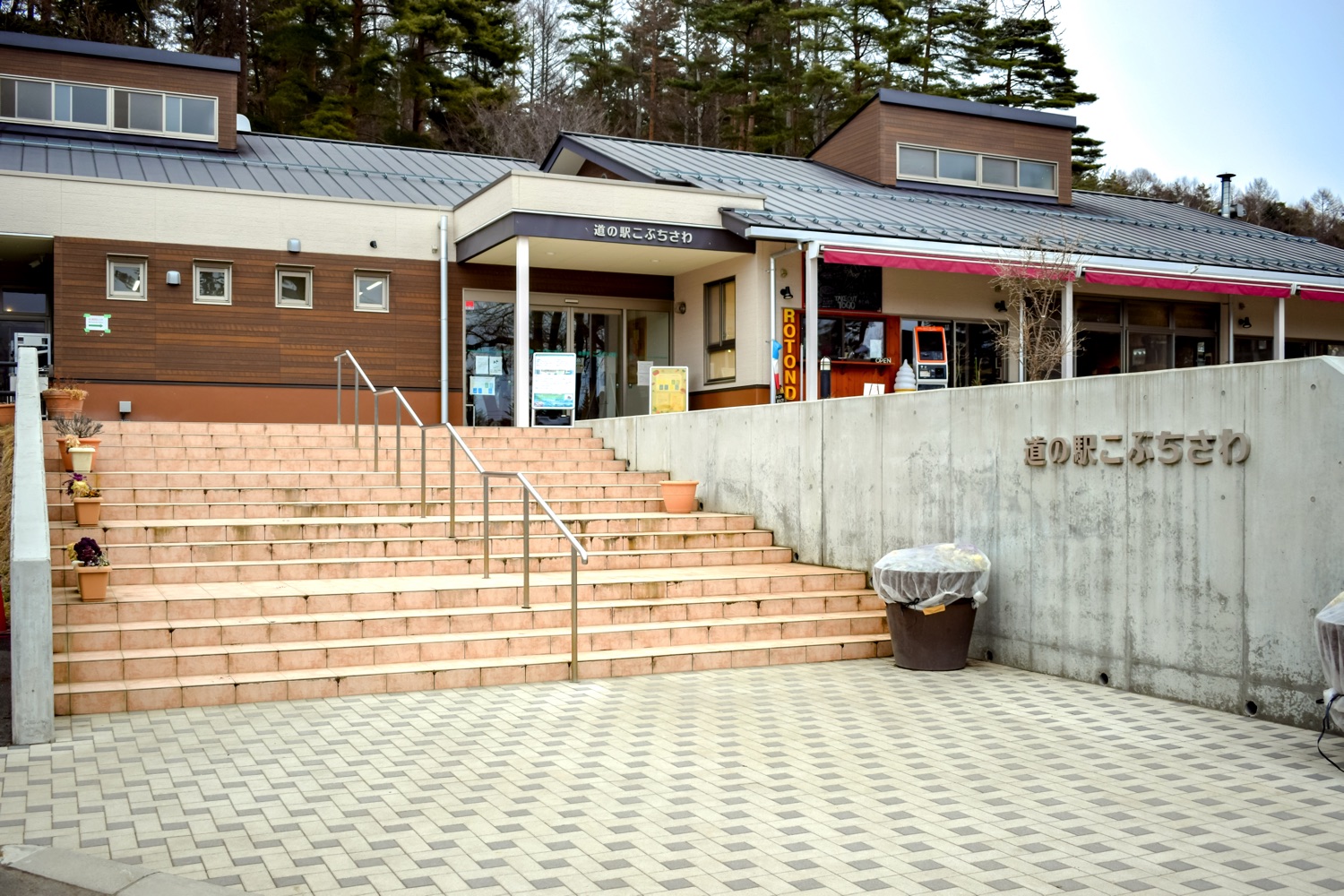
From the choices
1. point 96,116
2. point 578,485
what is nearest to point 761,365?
point 578,485

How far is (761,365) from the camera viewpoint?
55.9 feet

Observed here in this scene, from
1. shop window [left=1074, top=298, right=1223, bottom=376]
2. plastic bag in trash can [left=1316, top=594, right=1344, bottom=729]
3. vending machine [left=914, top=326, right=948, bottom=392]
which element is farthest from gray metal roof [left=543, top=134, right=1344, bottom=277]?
plastic bag in trash can [left=1316, top=594, right=1344, bottom=729]

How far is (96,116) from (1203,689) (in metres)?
20.0

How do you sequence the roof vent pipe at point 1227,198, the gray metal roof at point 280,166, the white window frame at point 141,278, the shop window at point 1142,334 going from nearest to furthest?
the white window frame at point 141,278, the gray metal roof at point 280,166, the shop window at point 1142,334, the roof vent pipe at point 1227,198

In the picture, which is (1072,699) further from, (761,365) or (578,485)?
(761,365)

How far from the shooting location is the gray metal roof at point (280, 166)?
58.9 feet

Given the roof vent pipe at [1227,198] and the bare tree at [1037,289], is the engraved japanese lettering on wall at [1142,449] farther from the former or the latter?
the roof vent pipe at [1227,198]

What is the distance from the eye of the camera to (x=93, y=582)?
313 inches

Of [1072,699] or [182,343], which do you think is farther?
[182,343]

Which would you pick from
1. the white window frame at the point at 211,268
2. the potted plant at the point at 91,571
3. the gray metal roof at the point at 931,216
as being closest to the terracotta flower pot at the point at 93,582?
the potted plant at the point at 91,571

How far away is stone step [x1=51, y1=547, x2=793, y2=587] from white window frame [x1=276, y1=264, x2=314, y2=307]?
8.49m

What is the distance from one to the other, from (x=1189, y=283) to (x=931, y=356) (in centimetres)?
415

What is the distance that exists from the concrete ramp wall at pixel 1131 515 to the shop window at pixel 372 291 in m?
9.16

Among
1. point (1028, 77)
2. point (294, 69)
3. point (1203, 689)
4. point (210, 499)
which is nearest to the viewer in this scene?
point (1203, 689)
